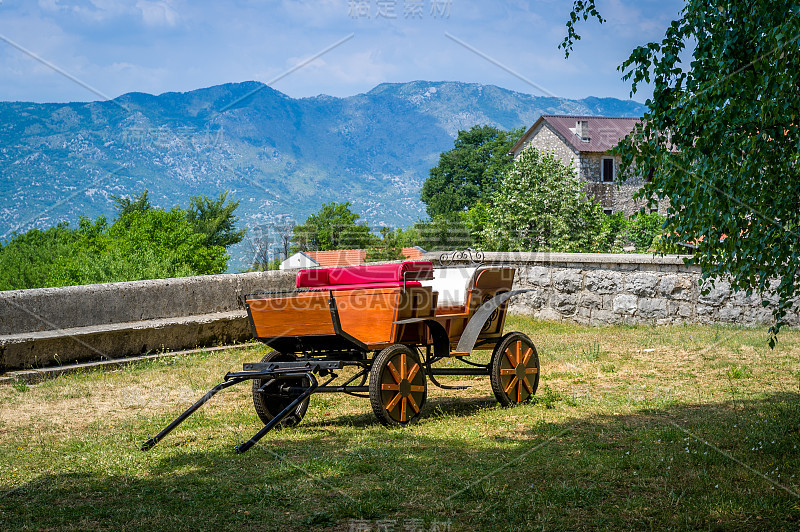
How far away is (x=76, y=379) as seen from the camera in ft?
28.9

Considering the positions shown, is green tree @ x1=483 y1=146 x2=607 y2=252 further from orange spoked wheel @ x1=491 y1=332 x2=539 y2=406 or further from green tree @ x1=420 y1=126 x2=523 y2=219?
green tree @ x1=420 y1=126 x2=523 y2=219

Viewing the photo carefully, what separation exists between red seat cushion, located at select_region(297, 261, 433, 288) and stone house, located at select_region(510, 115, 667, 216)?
52.8m

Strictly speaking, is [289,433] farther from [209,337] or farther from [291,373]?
[209,337]

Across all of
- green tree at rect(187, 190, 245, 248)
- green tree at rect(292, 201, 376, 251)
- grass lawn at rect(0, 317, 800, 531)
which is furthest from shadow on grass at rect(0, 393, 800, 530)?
green tree at rect(187, 190, 245, 248)

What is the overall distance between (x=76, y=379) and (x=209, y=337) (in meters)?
2.49

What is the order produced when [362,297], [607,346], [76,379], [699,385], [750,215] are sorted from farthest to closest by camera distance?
[607,346]
[76,379]
[699,385]
[362,297]
[750,215]

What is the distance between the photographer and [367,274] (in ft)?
21.3

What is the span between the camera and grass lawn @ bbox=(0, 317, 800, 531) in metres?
3.88

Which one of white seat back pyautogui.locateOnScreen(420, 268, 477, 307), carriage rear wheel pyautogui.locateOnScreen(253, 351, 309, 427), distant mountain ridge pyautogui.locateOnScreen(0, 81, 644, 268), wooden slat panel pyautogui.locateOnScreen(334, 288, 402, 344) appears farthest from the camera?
distant mountain ridge pyautogui.locateOnScreen(0, 81, 644, 268)

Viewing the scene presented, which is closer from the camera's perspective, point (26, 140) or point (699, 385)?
point (699, 385)

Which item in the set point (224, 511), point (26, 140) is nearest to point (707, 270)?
point (224, 511)

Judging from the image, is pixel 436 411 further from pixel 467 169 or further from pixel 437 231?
pixel 467 169

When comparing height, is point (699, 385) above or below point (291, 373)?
below

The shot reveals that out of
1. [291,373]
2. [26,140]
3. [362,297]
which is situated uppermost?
[26,140]
